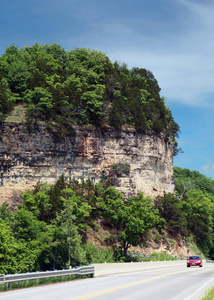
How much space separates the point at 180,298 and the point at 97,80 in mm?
67191

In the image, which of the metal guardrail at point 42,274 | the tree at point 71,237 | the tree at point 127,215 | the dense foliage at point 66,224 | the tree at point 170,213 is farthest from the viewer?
the tree at point 170,213

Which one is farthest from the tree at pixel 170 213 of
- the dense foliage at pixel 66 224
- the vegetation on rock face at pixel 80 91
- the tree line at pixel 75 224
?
the vegetation on rock face at pixel 80 91

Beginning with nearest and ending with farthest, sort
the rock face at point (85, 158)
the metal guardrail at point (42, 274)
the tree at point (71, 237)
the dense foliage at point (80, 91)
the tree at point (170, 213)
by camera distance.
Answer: the metal guardrail at point (42, 274)
the tree at point (71, 237)
the rock face at point (85, 158)
the dense foliage at point (80, 91)
the tree at point (170, 213)

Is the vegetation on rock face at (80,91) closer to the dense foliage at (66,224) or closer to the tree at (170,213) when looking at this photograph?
the dense foliage at (66,224)

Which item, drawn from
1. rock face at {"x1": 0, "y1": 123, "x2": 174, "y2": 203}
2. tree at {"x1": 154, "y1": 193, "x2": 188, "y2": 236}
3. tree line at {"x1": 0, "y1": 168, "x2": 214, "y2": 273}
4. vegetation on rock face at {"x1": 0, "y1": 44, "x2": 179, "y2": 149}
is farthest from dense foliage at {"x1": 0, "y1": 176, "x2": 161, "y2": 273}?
vegetation on rock face at {"x1": 0, "y1": 44, "x2": 179, "y2": 149}

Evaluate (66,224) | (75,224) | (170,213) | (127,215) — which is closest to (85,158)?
(127,215)

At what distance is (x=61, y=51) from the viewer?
307 ft

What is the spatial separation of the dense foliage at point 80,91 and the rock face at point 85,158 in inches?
90.8

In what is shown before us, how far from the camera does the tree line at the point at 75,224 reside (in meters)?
54.7

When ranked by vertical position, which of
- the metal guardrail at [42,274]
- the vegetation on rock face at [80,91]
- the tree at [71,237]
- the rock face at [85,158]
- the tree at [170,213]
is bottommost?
the metal guardrail at [42,274]

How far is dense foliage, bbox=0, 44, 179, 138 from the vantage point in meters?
69.6

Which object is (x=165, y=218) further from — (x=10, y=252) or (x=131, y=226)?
(x=10, y=252)

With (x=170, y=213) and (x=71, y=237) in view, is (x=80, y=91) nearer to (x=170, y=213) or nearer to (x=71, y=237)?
(x=170, y=213)

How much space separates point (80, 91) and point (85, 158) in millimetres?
12866
